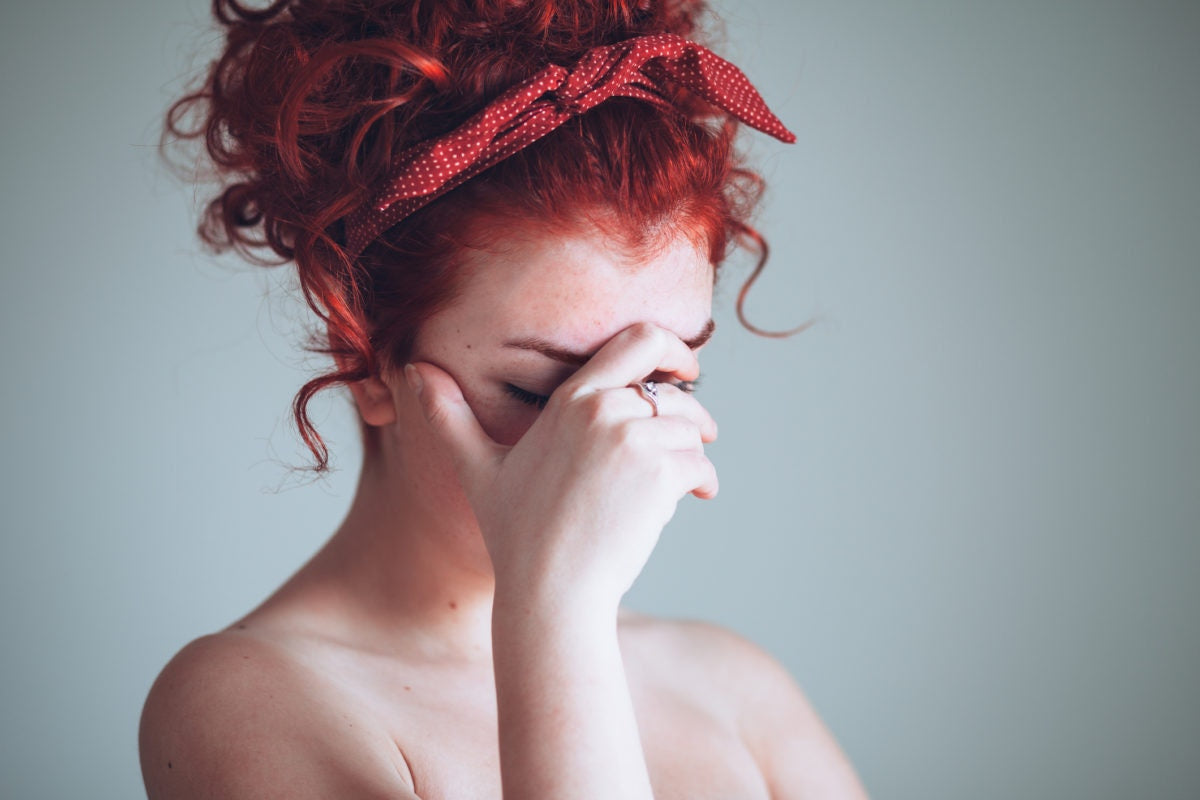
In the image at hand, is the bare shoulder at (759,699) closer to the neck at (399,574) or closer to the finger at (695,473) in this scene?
the neck at (399,574)

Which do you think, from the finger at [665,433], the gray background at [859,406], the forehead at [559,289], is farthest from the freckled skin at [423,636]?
the gray background at [859,406]

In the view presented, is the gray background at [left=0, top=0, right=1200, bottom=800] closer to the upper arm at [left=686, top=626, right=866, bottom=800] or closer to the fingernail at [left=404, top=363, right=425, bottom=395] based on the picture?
the upper arm at [left=686, top=626, right=866, bottom=800]

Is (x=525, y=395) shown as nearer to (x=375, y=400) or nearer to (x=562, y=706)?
(x=375, y=400)

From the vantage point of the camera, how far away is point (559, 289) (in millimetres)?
1066

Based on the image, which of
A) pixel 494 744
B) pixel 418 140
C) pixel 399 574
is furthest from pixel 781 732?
pixel 418 140

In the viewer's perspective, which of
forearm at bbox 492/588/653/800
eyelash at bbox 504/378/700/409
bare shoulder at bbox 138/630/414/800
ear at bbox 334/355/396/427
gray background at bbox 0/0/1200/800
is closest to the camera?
forearm at bbox 492/588/653/800

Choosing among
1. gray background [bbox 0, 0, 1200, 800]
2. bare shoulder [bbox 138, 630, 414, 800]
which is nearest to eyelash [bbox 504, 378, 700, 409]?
bare shoulder [bbox 138, 630, 414, 800]

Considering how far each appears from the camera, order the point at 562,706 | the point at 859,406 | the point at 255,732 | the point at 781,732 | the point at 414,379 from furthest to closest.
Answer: the point at 859,406, the point at 781,732, the point at 414,379, the point at 255,732, the point at 562,706

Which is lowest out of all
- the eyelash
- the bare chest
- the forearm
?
the bare chest

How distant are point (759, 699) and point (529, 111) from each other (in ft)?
3.12

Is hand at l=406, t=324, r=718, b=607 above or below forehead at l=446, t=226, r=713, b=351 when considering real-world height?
below

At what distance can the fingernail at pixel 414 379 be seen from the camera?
3.66 ft

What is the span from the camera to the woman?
0.97 meters

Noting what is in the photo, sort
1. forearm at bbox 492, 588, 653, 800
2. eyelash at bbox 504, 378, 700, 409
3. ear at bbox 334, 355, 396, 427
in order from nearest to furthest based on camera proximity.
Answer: forearm at bbox 492, 588, 653, 800
eyelash at bbox 504, 378, 700, 409
ear at bbox 334, 355, 396, 427
